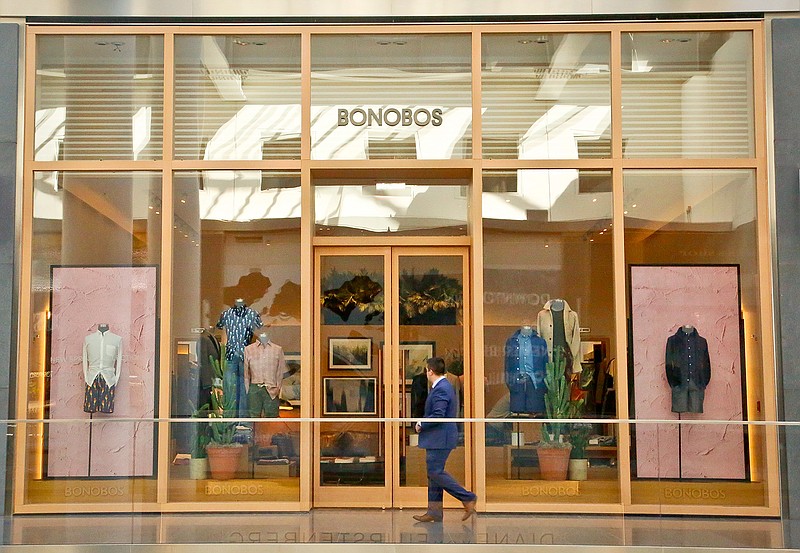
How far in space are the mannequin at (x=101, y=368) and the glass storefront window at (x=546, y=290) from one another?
13.8 feet

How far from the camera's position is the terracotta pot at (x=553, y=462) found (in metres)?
9.43

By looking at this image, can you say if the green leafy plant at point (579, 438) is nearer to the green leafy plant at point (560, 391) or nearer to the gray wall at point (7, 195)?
the green leafy plant at point (560, 391)

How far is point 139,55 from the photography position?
447 inches

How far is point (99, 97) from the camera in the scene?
37.2 feet

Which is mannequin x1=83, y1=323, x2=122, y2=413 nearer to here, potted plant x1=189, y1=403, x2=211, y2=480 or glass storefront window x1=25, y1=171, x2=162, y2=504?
glass storefront window x1=25, y1=171, x2=162, y2=504

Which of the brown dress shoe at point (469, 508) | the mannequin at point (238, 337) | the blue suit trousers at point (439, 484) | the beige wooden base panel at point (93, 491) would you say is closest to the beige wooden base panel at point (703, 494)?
the brown dress shoe at point (469, 508)

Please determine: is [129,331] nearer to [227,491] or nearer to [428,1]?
[227,491]

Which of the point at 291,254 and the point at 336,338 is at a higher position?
the point at 291,254

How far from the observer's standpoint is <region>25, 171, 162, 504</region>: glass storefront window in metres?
11.0

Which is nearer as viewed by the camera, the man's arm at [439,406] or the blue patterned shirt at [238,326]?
the man's arm at [439,406]

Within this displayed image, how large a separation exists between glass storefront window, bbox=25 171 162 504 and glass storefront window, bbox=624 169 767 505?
550cm

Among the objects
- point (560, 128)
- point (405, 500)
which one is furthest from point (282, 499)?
point (560, 128)

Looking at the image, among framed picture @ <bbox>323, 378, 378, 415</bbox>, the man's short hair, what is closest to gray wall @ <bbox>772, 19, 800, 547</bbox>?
the man's short hair

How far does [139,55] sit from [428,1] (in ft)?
11.2
